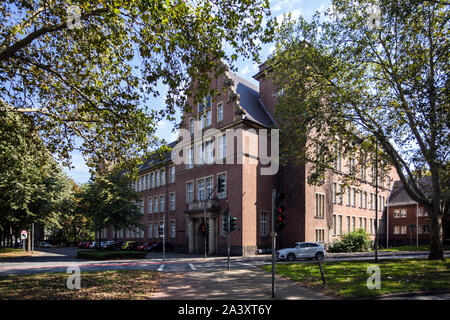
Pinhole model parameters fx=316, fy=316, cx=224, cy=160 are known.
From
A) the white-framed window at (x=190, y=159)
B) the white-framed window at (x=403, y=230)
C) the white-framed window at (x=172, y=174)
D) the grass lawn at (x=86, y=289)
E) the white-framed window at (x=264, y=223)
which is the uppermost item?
the white-framed window at (x=190, y=159)

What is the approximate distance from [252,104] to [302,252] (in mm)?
17466

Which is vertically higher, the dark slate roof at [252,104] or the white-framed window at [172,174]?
the dark slate roof at [252,104]

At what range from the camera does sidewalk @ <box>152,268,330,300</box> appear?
34.3 ft

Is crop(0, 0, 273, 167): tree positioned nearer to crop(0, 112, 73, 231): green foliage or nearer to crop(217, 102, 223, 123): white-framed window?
crop(0, 112, 73, 231): green foliage

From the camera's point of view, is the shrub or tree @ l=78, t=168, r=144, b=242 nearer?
tree @ l=78, t=168, r=144, b=242

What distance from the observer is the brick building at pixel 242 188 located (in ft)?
102

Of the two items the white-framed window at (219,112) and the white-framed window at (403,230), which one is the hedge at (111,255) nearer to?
the white-framed window at (219,112)

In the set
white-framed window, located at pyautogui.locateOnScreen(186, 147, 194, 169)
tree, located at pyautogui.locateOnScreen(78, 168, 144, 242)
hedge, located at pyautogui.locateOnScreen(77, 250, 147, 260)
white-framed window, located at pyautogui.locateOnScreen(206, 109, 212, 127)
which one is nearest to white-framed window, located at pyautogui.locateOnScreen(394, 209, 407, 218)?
Result: white-framed window, located at pyautogui.locateOnScreen(186, 147, 194, 169)

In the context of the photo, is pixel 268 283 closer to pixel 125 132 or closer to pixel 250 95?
pixel 125 132

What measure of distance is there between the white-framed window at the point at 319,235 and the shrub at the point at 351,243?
159 cm

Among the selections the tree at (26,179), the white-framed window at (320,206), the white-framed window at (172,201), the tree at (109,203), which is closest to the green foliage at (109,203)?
the tree at (109,203)

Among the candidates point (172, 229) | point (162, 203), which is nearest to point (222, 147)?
point (172, 229)
